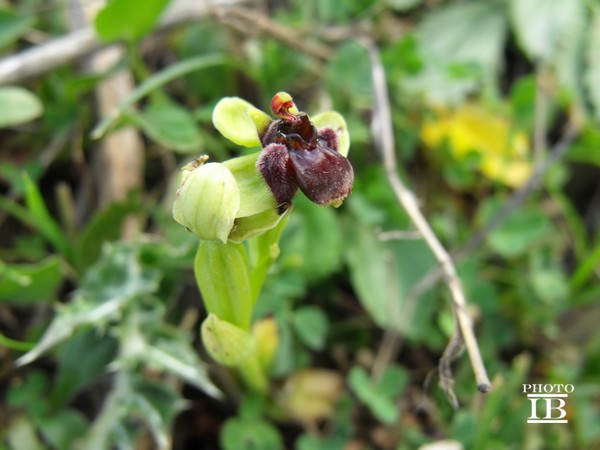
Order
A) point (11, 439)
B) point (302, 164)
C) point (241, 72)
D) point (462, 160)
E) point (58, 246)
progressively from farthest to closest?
point (241, 72) → point (462, 160) → point (58, 246) → point (11, 439) → point (302, 164)

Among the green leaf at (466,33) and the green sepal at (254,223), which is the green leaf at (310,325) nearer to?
the green sepal at (254,223)

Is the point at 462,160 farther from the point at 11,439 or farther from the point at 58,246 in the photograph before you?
the point at 11,439

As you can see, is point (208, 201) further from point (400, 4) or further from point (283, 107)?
point (400, 4)

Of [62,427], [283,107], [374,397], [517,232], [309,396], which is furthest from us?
[517,232]

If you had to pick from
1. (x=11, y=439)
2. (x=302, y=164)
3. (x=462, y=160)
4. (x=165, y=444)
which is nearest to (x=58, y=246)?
(x=11, y=439)

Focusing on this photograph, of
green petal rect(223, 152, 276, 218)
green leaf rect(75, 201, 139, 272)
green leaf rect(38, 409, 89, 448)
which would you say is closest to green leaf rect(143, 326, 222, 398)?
green leaf rect(38, 409, 89, 448)

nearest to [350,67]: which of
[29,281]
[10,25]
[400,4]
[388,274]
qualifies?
[400,4]

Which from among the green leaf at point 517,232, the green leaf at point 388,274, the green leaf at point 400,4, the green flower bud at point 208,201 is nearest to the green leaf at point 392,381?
the green leaf at point 388,274

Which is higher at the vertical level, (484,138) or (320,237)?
(484,138)
